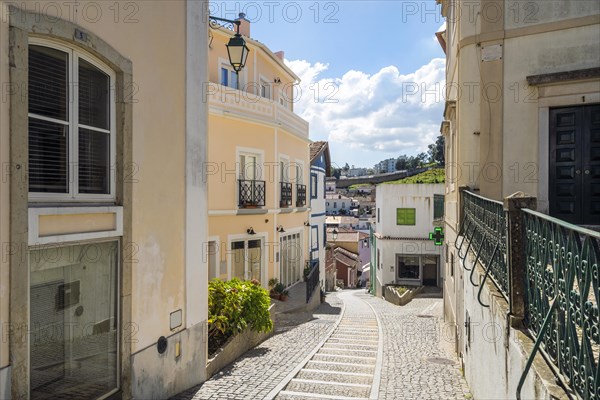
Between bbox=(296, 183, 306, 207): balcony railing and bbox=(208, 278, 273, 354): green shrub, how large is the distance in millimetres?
8240

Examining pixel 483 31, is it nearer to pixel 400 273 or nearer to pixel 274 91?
pixel 274 91

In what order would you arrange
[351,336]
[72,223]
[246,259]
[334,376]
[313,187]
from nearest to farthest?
[72,223] → [334,376] → [351,336] → [246,259] → [313,187]

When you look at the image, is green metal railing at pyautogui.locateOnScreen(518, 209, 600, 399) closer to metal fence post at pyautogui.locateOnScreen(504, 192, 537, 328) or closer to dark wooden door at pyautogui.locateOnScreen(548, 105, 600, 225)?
metal fence post at pyautogui.locateOnScreen(504, 192, 537, 328)

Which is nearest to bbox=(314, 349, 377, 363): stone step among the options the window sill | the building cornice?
the window sill

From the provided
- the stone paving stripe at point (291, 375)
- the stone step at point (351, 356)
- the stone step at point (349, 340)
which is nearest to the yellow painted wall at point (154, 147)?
the stone paving stripe at point (291, 375)

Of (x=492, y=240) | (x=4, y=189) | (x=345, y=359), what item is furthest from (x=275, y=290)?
(x=4, y=189)

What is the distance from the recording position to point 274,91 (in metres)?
19.3

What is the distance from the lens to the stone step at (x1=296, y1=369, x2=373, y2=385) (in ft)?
26.1

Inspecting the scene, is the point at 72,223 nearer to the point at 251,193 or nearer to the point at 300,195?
the point at 251,193

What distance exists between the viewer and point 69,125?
5.20 m

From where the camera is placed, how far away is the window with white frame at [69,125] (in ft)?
15.8

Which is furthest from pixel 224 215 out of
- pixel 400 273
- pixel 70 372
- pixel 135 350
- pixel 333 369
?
pixel 400 273

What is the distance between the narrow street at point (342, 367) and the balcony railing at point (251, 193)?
407 centimetres

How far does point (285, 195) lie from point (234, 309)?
7.94 m
